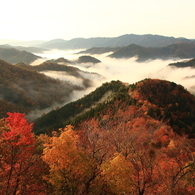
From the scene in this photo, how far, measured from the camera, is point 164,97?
12706 cm

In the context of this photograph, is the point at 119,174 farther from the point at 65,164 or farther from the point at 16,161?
the point at 16,161

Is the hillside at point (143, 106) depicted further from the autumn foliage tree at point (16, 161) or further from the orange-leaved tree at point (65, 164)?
the autumn foliage tree at point (16, 161)

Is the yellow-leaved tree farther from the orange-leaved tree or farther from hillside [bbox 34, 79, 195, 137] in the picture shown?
hillside [bbox 34, 79, 195, 137]

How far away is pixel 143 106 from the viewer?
95.1 metres

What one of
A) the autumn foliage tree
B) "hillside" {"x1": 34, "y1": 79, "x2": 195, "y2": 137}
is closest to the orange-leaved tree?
the autumn foliage tree

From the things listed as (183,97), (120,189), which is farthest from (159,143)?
(183,97)

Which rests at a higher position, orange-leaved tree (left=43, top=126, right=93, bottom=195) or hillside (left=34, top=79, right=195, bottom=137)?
orange-leaved tree (left=43, top=126, right=93, bottom=195)

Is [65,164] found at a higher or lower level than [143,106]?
higher

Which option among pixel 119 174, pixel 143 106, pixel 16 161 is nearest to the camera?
pixel 119 174

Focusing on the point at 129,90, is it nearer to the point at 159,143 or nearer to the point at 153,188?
the point at 159,143

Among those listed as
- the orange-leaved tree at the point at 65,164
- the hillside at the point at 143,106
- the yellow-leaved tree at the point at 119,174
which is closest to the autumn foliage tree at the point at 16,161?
the orange-leaved tree at the point at 65,164

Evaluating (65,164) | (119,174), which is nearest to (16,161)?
(65,164)

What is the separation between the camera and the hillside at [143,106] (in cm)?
8800

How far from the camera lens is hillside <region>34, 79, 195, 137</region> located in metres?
88.0
